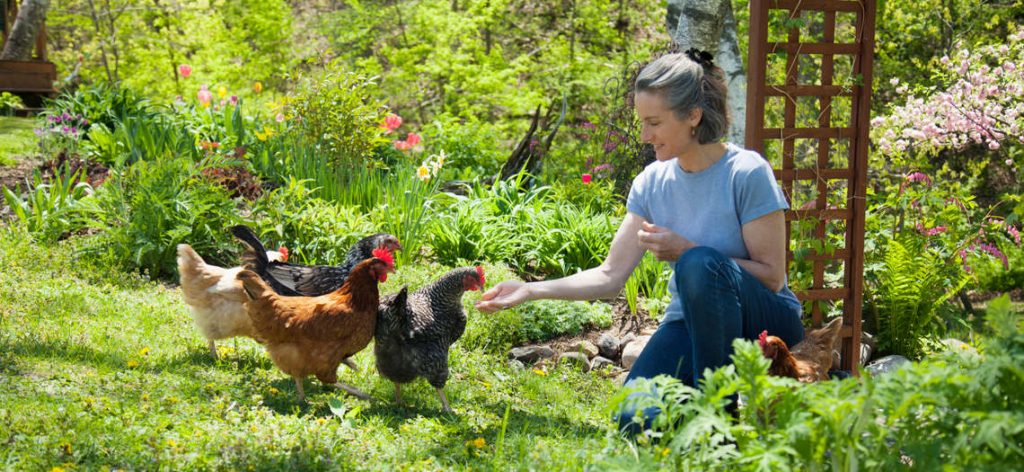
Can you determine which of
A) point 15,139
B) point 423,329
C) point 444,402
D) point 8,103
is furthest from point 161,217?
point 8,103

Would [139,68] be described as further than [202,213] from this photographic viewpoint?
Yes

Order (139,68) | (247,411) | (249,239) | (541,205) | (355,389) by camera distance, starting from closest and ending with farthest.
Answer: (247,411), (355,389), (249,239), (541,205), (139,68)

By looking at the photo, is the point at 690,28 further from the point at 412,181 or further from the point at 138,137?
the point at 138,137

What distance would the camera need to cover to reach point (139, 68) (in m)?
14.8

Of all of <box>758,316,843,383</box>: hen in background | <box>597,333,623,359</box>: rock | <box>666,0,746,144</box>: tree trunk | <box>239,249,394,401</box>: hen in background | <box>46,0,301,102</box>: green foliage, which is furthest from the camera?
<box>46,0,301,102</box>: green foliage

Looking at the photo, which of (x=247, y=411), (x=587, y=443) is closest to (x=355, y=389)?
(x=247, y=411)

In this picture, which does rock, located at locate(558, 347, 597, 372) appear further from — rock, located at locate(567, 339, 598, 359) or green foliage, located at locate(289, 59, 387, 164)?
green foliage, located at locate(289, 59, 387, 164)

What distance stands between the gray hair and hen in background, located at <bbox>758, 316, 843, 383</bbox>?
0.86m

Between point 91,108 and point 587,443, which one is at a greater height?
point 91,108

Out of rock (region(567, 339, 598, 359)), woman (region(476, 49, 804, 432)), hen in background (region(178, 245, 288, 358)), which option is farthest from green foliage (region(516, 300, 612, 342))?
woman (region(476, 49, 804, 432))

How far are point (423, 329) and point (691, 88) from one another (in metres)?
1.61

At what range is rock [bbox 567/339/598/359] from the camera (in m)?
5.44

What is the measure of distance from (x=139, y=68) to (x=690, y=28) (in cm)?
1156

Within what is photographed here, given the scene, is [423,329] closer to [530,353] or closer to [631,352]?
[530,353]
